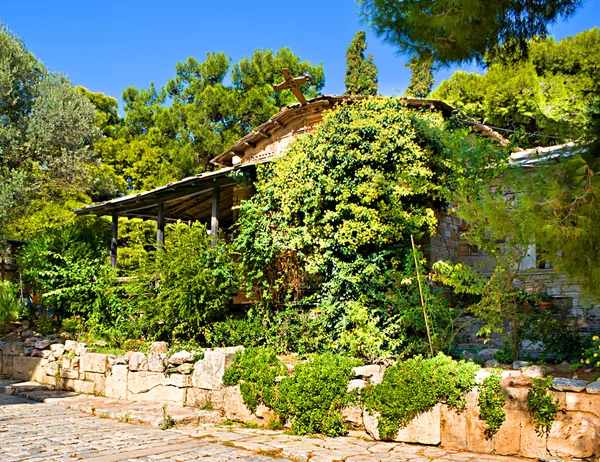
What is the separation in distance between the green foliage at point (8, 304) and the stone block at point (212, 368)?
865 cm

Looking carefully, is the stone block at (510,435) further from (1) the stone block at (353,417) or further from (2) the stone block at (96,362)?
(2) the stone block at (96,362)

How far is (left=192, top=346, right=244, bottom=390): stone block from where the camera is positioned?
8.69m

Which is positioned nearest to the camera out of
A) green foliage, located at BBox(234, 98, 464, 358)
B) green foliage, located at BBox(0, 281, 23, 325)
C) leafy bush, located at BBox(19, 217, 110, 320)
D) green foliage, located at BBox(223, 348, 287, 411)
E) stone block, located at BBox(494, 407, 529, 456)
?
stone block, located at BBox(494, 407, 529, 456)

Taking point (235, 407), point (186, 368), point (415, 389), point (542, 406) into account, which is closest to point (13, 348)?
point (186, 368)

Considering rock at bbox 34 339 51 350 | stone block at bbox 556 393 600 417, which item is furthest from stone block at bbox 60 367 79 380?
stone block at bbox 556 393 600 417

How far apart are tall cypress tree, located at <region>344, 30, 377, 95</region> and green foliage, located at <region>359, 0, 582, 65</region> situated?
67.8ft

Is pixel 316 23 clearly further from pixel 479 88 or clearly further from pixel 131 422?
pixel 479 88

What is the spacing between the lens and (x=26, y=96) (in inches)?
688

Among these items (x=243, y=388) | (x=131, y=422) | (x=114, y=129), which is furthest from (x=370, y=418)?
(x=114, y=129)

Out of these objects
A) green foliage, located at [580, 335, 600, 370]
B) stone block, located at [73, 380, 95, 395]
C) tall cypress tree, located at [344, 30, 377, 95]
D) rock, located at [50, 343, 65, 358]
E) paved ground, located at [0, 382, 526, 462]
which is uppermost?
tall cypress tree, located at [344, 30, 377, 95]

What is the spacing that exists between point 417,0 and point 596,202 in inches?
144

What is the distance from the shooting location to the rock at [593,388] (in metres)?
5.67

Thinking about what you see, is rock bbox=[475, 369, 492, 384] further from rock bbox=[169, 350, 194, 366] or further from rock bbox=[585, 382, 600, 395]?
rock bbox=[169, 350, 194, 366]

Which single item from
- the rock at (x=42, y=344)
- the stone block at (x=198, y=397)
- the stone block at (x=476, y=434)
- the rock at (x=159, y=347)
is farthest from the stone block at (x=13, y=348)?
the stone block at (x=476, y=434)
